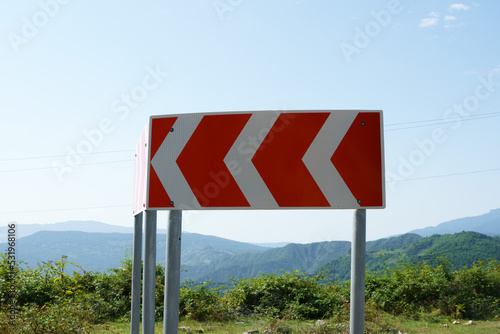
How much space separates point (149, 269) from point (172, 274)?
A: 1.00ft

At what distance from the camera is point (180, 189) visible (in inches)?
95.9

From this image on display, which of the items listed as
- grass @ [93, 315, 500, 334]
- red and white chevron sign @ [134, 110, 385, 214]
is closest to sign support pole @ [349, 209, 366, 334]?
red and white chevron sign @ [134, 110, 385, 214]

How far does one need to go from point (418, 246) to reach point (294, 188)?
1340 inches

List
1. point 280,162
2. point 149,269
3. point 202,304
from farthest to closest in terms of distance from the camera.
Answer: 1. point 202,304
2. point 149,269
3. point 280,162

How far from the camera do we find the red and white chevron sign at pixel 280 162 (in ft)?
7.64

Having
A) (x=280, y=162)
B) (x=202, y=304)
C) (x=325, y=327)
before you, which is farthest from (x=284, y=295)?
(x=280, y=162)

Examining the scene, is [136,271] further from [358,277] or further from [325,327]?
[325,327]

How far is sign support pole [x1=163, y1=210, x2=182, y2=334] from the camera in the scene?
2385 mm

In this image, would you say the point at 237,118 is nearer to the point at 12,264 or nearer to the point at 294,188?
the point at 294,188

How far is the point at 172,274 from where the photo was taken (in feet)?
7.91

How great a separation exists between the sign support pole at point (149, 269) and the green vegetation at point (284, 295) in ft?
20.3

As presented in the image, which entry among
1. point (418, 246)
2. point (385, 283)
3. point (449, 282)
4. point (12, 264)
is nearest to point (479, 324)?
point (449, 282)

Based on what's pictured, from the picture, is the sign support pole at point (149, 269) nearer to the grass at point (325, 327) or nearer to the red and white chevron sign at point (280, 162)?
the red and white chevron sign at point (280, 162)

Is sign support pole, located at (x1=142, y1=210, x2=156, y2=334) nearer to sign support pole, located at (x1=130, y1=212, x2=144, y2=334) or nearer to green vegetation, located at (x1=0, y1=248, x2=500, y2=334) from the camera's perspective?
sign support pole, located at (x1=130, y1=212, x2=144, y2=334)
